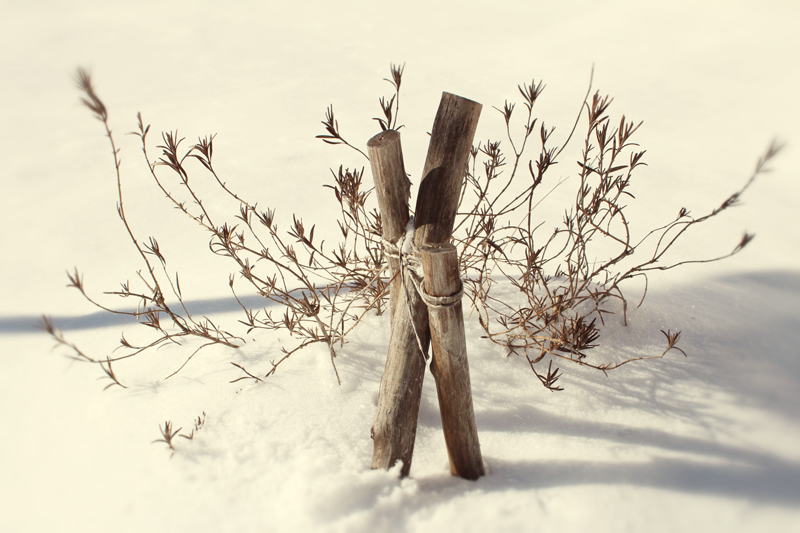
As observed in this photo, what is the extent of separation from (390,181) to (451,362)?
24.3 inches

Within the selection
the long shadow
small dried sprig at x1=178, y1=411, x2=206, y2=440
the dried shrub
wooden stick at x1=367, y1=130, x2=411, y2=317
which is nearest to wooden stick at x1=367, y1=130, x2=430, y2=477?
wooden stick at x1=367, y1=130, x2=411, y2=317

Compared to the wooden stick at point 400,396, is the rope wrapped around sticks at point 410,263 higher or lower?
higher

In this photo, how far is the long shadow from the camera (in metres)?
2.69

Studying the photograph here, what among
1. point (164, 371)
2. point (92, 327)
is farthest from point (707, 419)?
point (92, 327)

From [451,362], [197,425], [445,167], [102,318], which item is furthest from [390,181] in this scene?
[102,318]

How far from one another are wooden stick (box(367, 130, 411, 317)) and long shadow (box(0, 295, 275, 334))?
1.42 m

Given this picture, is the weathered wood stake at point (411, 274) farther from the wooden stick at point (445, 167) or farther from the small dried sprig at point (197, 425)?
the small dried sprig at point (197, 425)

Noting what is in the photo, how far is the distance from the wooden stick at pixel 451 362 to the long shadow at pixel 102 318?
4.92 feet

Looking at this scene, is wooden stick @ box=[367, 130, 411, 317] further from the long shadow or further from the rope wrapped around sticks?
the long shadow

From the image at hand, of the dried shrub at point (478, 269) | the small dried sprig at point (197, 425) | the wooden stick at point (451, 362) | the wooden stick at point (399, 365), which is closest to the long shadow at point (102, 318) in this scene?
the dried shrub at point (478, 269)

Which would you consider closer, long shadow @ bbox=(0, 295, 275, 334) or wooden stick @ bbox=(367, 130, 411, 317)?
wooden stick @ bbox=(367, 130, 411, 317)

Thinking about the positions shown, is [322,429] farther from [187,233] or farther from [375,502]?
[187,233]

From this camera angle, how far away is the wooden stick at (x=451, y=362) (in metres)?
1.41

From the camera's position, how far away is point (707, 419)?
1921 mm
